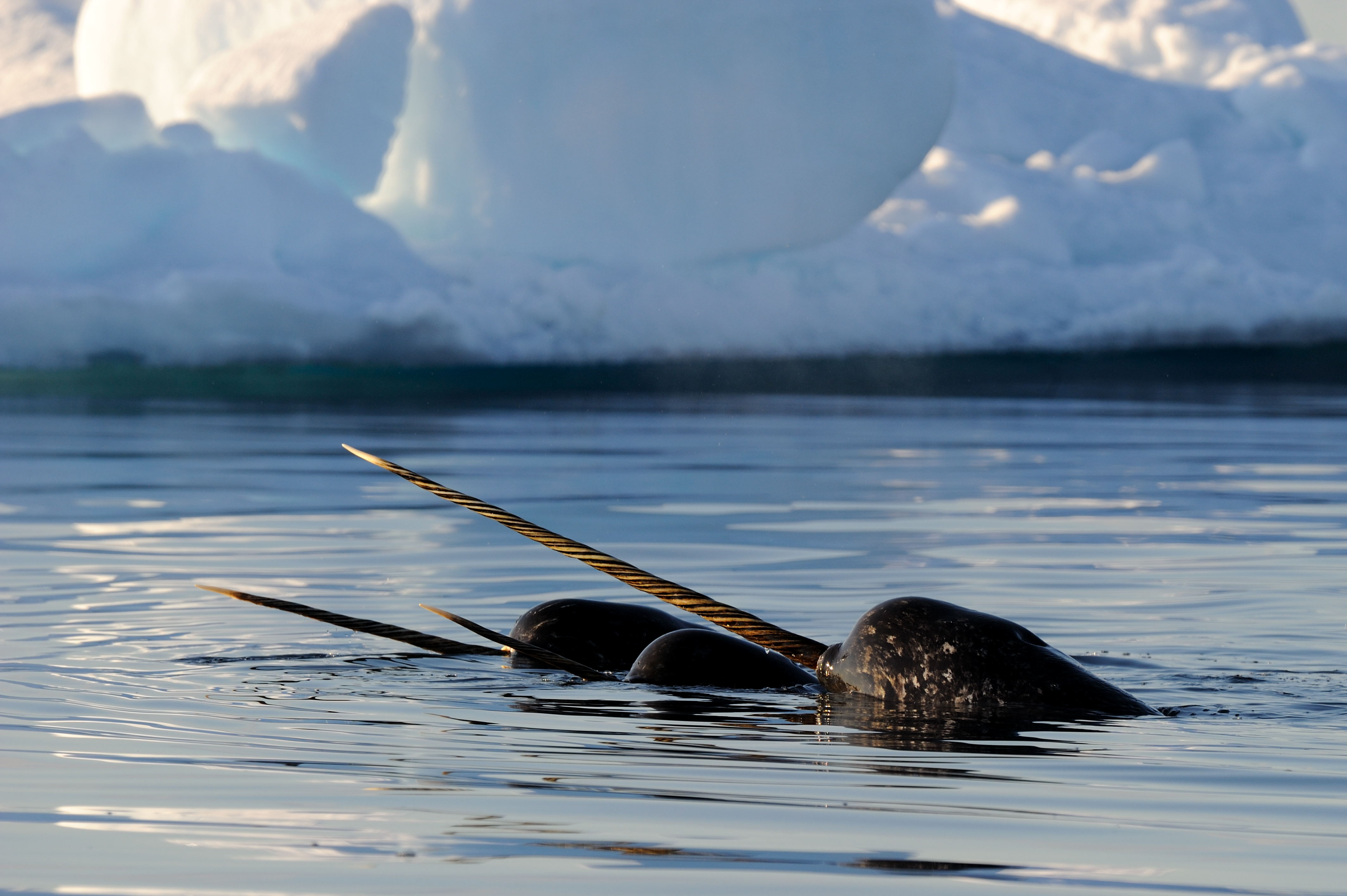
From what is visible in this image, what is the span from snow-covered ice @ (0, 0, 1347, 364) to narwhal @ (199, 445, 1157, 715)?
74.6 ft

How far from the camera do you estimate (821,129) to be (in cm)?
3281

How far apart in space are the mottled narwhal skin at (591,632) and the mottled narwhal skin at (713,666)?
1.08 feet

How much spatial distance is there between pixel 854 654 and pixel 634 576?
3.21 feet

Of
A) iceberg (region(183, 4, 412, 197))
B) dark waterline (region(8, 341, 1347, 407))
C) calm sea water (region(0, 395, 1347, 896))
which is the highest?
iceberg (region(183, 4, 412, 197))

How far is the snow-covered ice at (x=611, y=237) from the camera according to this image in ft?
95.3

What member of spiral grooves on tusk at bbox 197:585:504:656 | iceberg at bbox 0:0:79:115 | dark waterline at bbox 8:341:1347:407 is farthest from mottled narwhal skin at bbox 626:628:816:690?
iceberg at bbox 0:0:79:115

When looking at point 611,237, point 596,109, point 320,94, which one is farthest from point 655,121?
point 320,94

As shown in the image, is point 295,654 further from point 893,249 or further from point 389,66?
point 893,249

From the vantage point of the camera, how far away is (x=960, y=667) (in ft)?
19.4

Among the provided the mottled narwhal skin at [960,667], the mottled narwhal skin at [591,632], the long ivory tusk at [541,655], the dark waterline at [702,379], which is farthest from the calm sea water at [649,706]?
the dark waterline at [702,379]

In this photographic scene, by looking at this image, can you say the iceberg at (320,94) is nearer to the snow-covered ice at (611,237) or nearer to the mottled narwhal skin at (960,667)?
the snow-covered ice at (611,237)

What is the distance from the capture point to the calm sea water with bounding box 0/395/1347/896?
356cm

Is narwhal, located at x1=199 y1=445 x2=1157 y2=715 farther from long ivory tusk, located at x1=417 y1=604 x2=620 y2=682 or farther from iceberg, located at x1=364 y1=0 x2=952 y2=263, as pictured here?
iceberg, located at x1=364 y1=0 x2=952 y2=263

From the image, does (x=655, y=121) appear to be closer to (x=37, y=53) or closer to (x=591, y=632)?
(x=37, y=53)
